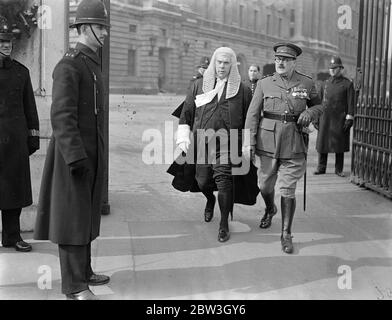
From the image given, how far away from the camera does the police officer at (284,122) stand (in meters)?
4.94

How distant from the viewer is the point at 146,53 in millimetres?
34875

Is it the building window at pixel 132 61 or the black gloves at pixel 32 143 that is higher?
the building window at pixel 132 61

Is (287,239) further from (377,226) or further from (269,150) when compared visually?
(377,226)

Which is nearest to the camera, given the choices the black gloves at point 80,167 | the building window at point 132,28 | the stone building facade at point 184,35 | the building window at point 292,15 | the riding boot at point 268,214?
the black gloves at point 80,167

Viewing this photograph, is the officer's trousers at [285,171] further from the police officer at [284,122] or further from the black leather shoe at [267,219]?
the black leather shoe at [267,219]

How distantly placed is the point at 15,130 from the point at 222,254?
6.64 ft

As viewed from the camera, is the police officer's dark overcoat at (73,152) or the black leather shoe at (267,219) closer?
the police officer's dark overcoat at (73,152)

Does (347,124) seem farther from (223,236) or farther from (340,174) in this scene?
(223,236)

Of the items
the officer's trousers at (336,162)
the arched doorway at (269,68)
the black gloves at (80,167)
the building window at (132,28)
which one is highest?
the building window at (132,28)

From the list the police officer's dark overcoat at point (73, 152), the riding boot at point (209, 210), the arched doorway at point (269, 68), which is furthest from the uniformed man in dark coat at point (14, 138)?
the arched doorway at point (269, 68)

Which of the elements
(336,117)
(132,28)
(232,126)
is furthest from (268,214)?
(132,28)

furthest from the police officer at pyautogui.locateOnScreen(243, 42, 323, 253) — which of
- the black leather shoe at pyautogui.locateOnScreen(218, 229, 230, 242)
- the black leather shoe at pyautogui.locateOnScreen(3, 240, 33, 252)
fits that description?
the black leather shoe at pyautogui.locateOnScreen(3, 240, 33, 252)
